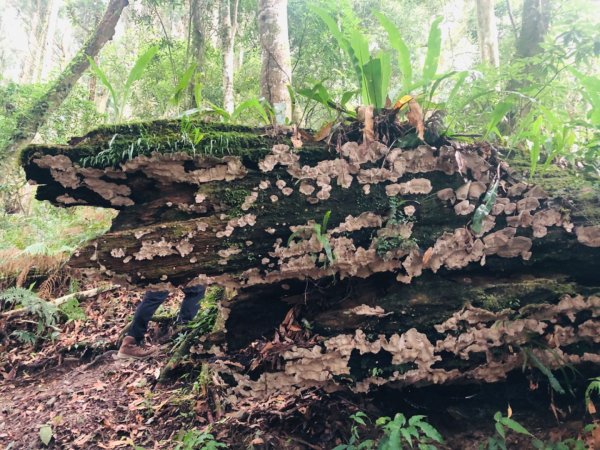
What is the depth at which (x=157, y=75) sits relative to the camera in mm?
9836

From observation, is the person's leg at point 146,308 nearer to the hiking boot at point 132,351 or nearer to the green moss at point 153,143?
the hiking boot at point 132,351

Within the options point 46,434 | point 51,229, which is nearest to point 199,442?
point 46,434

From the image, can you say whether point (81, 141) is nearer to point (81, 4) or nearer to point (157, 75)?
point (157, 75)

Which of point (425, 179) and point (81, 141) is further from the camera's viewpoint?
point (425, 179)

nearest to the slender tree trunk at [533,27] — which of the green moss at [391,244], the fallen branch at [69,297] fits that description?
the green moss at [391,244]

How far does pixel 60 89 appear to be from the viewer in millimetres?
7824

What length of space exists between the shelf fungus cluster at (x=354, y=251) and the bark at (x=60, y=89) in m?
7.05

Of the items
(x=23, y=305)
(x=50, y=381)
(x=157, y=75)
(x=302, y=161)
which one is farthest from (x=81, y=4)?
(x=302, y=161)

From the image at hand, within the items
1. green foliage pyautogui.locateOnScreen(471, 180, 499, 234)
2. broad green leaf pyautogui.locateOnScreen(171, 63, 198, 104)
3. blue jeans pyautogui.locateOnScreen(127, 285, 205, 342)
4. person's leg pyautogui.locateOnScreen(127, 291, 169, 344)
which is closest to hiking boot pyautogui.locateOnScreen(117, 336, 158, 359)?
blue jeans pyautogui.locateOnScreen(127, 285, 205, 342)

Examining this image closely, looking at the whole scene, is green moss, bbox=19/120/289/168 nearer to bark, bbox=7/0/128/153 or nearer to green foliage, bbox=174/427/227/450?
green foliage, bbox=174/427/227/450

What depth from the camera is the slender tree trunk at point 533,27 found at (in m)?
5.86

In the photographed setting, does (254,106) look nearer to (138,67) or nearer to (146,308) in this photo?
(138,67)

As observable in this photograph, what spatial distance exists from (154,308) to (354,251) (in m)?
2.38

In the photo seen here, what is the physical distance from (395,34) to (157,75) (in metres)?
8.96
